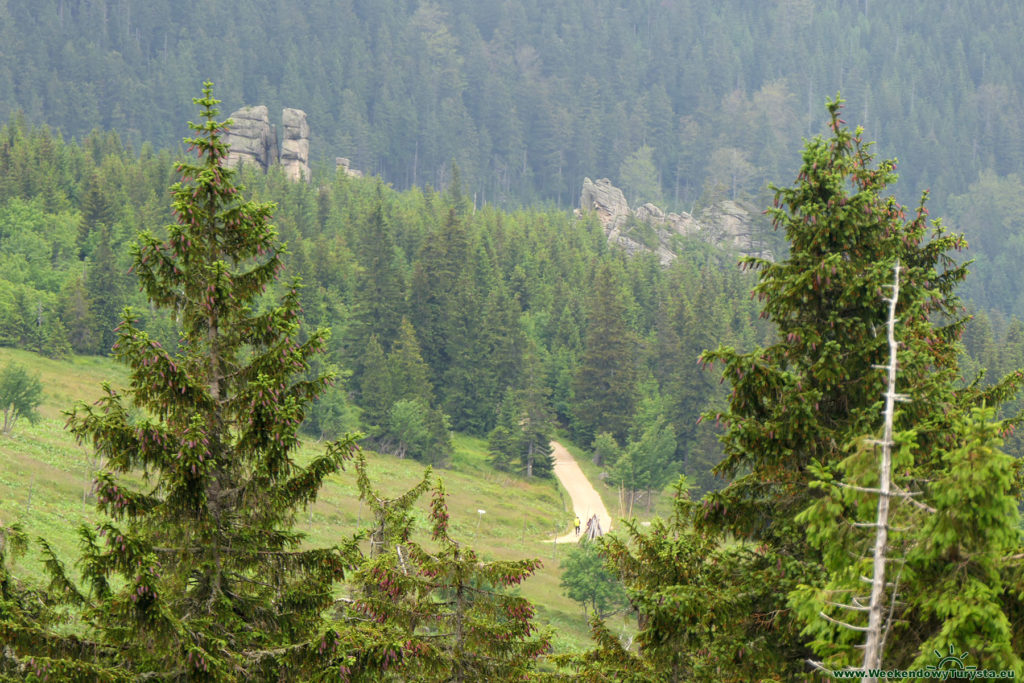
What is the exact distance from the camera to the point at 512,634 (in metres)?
14.5

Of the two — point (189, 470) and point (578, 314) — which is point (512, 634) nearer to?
point (189, 470)

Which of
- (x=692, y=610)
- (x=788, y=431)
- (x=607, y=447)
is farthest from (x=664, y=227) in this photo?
(x=692, y=610)

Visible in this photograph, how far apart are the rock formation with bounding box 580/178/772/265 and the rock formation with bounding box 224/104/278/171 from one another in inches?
2131

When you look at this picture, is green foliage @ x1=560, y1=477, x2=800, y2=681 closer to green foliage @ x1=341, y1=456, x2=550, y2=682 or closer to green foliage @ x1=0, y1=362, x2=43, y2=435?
green foliage @ x1=341, y1=456, x2=550, y2=682

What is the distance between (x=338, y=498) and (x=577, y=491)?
95.2ft

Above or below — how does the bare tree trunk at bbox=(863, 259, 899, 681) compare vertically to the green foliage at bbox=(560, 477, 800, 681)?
above

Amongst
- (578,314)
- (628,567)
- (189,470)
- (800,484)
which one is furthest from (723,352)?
(578,314)

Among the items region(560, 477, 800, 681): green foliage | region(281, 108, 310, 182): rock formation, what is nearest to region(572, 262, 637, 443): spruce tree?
region(281, 108, 310, 182): rock formation

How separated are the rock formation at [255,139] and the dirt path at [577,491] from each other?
293 feet

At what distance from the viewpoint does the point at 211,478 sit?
1310 cm

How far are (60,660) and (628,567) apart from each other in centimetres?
662

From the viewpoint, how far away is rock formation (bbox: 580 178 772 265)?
577ft

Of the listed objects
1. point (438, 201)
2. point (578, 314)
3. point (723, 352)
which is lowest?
point (723, 352)

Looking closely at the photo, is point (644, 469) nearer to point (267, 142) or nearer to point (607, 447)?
point (607, 447)
